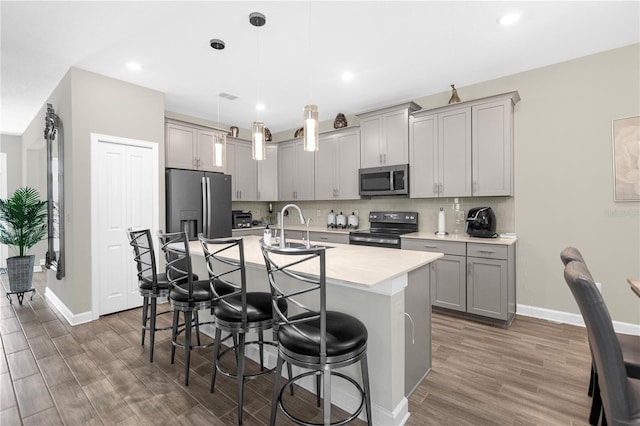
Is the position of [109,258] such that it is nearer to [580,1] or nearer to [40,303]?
[40,303]

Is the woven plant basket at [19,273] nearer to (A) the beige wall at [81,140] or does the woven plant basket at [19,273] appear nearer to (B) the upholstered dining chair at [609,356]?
(A) the beige wall at [81,140]

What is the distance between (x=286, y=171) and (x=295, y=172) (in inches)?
9.5

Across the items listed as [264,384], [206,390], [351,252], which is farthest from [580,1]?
[206,390]

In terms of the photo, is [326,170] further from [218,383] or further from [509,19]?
[218,383]

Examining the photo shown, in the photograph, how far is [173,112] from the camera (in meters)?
4.86

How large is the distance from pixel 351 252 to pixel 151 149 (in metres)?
3.10

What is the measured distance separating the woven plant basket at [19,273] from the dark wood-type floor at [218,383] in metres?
1.31

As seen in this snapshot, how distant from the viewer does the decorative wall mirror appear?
358 centimetres

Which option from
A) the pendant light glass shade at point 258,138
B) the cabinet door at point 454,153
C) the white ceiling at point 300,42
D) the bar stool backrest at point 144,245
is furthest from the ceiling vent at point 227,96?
the cabinet door at point 454,153

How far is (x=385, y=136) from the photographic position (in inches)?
168

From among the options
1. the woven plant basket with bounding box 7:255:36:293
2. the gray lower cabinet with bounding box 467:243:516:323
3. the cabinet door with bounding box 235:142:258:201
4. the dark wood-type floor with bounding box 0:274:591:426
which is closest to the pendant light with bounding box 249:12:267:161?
the dark wood-type floor with bounding box 0:274:591:426

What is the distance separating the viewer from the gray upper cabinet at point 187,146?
4281 millimetres

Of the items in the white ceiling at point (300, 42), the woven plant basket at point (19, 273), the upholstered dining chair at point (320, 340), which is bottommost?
the woven plant basket at point (19, 273)

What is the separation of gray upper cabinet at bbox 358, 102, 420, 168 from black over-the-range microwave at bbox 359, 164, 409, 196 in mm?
90
